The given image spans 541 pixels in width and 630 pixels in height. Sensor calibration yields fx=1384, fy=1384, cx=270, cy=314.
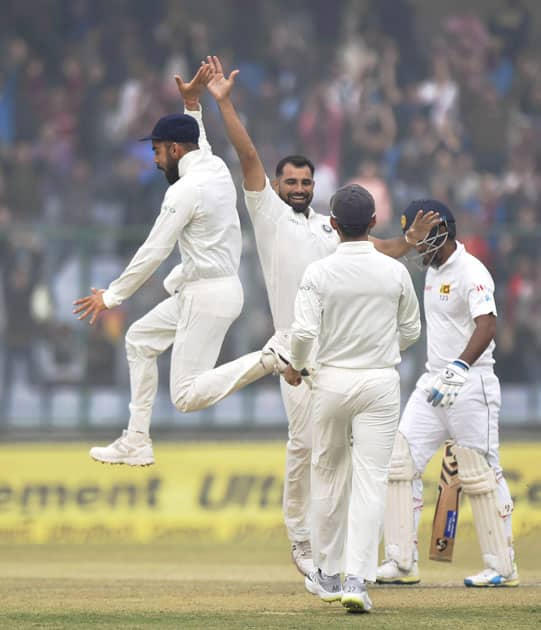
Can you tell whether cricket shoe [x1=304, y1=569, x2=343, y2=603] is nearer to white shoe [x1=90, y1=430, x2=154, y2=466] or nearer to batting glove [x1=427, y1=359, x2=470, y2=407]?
batting glove [x1=427, y1=359, x2=470, y2=407]

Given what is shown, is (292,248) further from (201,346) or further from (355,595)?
(355,595)

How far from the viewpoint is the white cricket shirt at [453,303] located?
27.5 feet

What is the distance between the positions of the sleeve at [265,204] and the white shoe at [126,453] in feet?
5.08

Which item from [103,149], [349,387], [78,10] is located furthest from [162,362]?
[78,10]

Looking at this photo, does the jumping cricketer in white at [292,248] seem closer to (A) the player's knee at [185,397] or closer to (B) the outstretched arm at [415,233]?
(B) the outstretched arm at [415,233]

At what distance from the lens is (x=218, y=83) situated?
8.09m

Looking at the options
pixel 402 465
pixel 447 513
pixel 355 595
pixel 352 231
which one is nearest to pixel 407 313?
pixel 352 231

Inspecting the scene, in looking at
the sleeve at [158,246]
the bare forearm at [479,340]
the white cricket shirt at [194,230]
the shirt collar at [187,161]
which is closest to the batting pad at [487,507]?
the bare forearm at [479,340]

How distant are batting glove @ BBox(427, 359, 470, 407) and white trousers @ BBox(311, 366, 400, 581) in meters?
0.50

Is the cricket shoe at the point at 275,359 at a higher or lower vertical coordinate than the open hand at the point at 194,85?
lower

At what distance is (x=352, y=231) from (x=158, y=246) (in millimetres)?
1443

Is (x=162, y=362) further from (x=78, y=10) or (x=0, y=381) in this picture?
(x=78, y=10)

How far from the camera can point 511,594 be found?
800 centimetres

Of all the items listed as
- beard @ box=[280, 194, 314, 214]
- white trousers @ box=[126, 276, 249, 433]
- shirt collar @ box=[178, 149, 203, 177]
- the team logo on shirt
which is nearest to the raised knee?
the team logo on shirt
